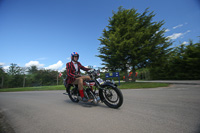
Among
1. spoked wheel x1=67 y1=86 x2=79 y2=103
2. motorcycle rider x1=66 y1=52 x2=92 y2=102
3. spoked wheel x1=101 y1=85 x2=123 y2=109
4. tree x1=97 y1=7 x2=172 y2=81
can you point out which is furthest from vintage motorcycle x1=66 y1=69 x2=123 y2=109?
tree x1=97 y1=7 x2=172 y2=81

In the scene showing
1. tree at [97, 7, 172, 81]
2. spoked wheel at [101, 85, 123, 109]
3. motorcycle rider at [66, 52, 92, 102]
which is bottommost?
spoked wheel at [101, 85, 123, 109]

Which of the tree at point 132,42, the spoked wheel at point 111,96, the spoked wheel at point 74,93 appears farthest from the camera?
the tree at point 132,42

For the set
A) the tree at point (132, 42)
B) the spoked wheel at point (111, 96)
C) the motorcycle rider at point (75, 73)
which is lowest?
the spoked wheel at point (111, 96)

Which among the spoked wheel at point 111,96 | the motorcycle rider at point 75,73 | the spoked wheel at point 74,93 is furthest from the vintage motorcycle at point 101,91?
the spoked wheel at point 74,93

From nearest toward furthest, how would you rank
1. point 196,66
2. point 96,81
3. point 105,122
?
point 105,122 → point 96,81 → point 196,66

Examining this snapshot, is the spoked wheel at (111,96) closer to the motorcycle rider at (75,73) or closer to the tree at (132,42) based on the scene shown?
the motorcycle rider at (75,73)

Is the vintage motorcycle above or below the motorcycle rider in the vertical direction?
below

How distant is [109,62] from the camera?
43.0 ft

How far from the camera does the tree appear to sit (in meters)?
11.4

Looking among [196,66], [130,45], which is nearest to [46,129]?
[130,45]

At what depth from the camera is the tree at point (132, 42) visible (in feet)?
37.3

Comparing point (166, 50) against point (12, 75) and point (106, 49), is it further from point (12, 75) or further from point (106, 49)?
point (12, 75)

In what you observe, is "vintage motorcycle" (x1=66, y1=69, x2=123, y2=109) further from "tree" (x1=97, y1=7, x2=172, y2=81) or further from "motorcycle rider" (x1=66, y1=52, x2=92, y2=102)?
"tree" (x1=97, y1=7, x2=172, y2=81)

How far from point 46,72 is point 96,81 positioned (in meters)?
31.0
